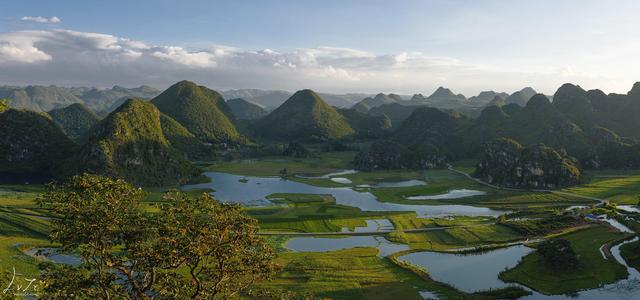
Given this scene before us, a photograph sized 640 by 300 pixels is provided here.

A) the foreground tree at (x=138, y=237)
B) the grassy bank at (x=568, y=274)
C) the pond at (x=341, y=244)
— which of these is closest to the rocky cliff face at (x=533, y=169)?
the grassy bank at (x=568, y=274)

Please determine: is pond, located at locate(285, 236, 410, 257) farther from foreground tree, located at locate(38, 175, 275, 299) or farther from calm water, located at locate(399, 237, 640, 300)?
foreground tree, located at locate(38, 175, 275, 299)

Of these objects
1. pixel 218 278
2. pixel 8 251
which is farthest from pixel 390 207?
pixel 218 278

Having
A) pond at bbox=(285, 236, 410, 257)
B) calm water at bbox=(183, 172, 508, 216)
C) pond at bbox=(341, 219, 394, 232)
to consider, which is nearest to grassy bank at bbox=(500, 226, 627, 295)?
pond at bbox=(285, 236, 410, 257)

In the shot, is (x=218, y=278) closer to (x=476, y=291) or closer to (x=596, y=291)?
(x=476, y=291)

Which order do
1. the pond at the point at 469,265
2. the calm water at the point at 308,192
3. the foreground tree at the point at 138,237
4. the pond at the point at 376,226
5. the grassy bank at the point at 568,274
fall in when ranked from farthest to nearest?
the calm water at the point at 308,192, the pond at the point at 376,226, the pond at the point at 469,265, the grassy bank at the point at 568,274, the foreground tree at the point at 138,237

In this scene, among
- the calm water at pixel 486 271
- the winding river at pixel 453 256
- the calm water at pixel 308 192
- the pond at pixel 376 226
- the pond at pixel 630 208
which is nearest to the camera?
the calm water at pixel 486 271

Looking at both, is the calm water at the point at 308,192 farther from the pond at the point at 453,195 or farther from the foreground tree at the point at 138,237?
the foreground tree at the point at 138,237

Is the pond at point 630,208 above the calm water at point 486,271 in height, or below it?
above

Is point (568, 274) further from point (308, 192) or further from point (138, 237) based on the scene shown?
point (308, 192)
